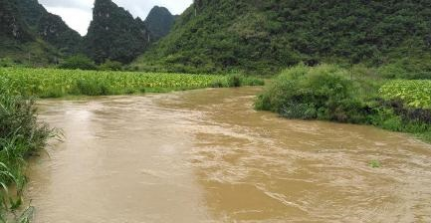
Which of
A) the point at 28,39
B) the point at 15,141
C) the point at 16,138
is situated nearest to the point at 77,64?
the point at 28,39

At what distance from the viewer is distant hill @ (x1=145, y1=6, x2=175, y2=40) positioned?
103 meters

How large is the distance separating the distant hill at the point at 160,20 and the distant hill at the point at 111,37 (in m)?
33.9

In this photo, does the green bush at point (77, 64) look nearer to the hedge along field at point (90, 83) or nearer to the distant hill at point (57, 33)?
the hedge along field at point (90, 83)

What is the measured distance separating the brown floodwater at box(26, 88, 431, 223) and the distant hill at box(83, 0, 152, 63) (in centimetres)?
5218

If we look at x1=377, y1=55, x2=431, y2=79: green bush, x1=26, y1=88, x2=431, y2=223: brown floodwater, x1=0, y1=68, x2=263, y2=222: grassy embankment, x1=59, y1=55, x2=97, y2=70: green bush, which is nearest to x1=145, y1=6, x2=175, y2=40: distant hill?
x1=59, y1=55, x2=97, y2=70: green bush

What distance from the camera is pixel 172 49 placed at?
178ft

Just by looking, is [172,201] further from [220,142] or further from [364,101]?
[364,101]

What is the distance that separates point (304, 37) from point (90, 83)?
32.9 meters

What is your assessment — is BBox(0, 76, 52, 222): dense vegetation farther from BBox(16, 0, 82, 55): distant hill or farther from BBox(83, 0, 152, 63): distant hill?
BBox(16, 0, 82, 55): distant hill

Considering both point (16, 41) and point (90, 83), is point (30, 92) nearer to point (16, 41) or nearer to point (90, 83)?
point (90, 83)

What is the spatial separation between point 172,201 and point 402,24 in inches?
1833

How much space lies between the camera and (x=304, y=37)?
49.7 m

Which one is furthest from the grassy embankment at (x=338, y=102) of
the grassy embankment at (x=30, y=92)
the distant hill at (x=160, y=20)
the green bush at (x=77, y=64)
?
the distant hill at (x=160, y=20)

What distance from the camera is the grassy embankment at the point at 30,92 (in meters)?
5.96
